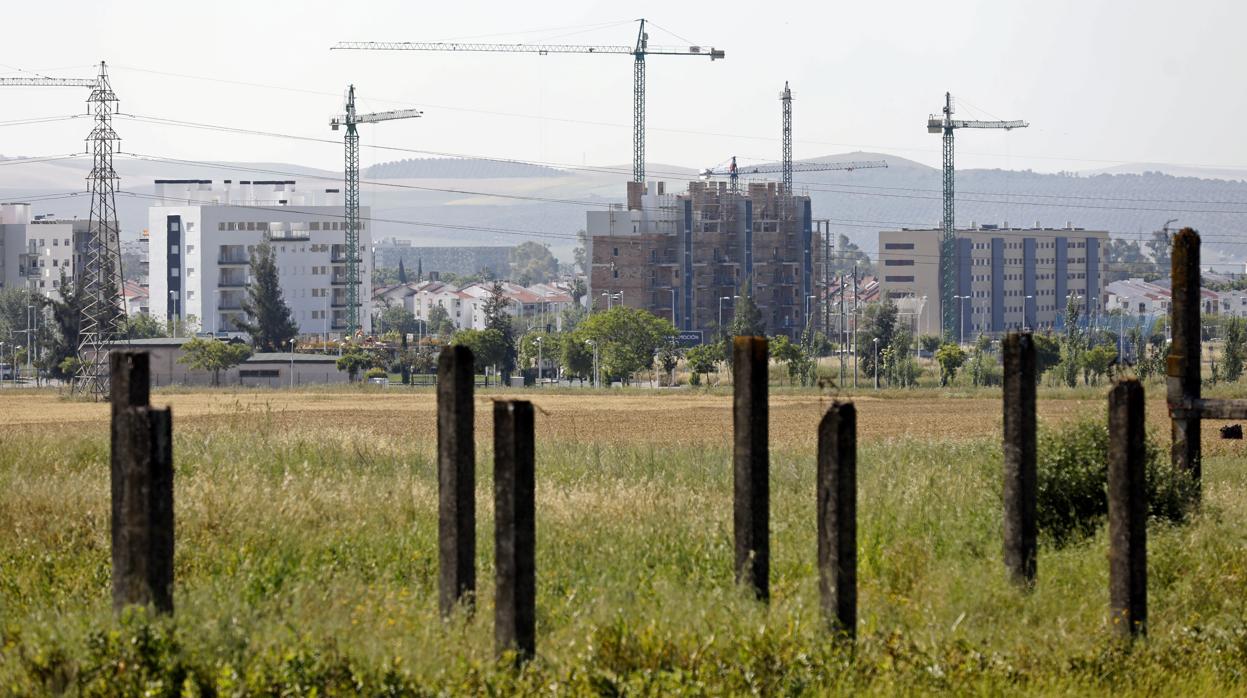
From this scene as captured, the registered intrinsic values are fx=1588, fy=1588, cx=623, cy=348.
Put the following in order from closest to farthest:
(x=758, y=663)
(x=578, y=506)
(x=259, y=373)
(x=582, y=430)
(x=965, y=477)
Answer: (x=758, y=663)
(x=578, y=506)
(x=965, y=477)
(x=582, y=430)
(x=259, y=373)

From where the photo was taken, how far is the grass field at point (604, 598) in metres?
7.86

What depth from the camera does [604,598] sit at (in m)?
9.57

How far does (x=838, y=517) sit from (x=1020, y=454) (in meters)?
2.09

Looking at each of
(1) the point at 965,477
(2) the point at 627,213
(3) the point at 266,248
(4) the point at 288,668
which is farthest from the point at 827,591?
(2) the point at 627,213

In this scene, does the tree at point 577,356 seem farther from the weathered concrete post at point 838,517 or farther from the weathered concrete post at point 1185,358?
the weathered concrete post at point 838,517

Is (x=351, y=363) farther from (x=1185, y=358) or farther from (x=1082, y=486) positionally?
(x=1082, y=486)

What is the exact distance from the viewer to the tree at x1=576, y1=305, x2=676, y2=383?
382 feet

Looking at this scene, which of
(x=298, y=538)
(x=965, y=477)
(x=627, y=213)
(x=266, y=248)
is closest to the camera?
(x=298, y=538)

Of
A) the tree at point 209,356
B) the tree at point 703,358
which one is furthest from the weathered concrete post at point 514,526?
the tree at point 209,356

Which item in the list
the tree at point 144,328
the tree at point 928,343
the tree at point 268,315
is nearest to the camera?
the tree at point 268,315

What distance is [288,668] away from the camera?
25.0 ft

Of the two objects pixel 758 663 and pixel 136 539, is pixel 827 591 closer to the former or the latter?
pixel 758 663

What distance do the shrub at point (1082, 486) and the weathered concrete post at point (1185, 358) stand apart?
1.61 m

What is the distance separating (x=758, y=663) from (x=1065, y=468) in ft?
18.7
